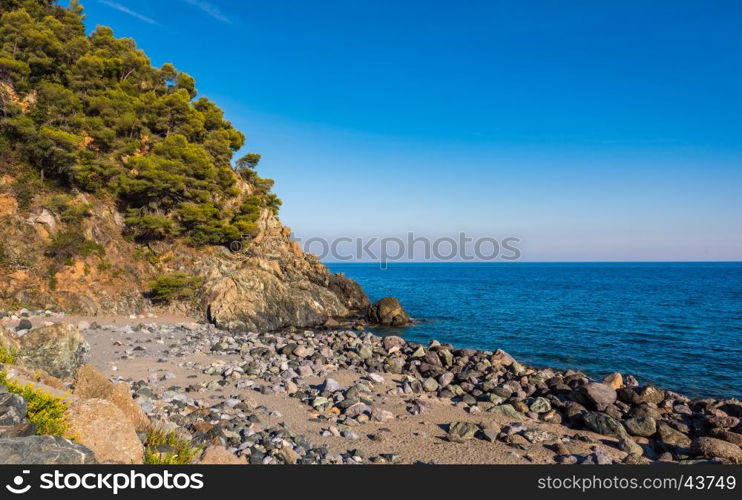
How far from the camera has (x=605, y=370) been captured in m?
21.5

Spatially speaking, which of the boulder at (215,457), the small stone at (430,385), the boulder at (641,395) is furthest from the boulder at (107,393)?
the boulder at (641,395)

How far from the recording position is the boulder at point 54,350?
10328 mm

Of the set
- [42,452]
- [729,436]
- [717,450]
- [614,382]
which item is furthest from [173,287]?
[729,436]

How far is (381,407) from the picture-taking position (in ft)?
44.6

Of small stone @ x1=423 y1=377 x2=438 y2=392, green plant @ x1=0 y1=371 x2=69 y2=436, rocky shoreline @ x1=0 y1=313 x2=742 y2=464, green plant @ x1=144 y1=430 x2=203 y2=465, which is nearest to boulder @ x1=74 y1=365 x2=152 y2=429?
rocky shoreline @ x1=0 y1=313 x2=742 y2=464

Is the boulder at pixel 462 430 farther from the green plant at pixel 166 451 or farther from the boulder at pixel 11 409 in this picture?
the boulder at pixel 11 409

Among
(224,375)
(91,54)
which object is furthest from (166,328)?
(91,54)

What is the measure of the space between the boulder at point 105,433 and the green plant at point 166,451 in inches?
8.7

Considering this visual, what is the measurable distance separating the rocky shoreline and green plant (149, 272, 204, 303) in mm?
6725

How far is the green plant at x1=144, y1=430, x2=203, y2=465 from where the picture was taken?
615cm

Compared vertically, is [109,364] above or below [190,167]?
below

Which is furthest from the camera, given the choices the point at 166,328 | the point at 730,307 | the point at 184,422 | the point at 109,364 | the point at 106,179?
the point at 730,307
